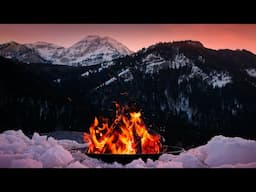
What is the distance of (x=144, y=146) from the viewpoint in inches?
289

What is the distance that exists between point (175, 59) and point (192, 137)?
0.91 m

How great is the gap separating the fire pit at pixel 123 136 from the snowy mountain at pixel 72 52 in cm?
60

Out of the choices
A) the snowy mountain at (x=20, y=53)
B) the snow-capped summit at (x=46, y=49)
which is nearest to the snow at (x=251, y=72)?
the snow-capped summit at (x=46, y=49)

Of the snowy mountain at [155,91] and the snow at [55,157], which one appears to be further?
the snowy mountain at [155,91]

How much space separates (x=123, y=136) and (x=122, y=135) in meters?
0.02

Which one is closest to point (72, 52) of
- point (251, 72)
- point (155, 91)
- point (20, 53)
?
point (20, 53)

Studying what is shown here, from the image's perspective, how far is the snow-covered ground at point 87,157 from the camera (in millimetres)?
7062

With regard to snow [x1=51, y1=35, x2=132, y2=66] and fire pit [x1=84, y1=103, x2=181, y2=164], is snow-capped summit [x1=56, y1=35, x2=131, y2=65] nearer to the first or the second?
snow [x1=51, y1=35, x2=132, y2=66]

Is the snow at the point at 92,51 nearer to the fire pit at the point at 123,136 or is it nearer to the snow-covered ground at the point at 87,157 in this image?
the fire pit at the point at 123,136

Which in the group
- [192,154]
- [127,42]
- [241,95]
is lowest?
[192,154]

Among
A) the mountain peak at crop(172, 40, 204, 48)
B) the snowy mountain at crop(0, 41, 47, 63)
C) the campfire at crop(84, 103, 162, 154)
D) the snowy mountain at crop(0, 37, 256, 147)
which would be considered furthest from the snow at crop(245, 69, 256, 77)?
the snowy mountain at crop(0, 41, 47, 63)
